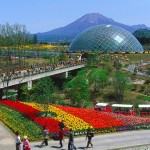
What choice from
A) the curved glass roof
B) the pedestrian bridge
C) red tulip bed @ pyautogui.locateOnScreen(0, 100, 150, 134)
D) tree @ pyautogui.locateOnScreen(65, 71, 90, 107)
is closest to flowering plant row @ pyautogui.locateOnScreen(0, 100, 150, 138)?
red tulip bed @ pyautogui.locateOnScreen(0, 100, 150, 134)

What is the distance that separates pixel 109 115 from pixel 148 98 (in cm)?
2127

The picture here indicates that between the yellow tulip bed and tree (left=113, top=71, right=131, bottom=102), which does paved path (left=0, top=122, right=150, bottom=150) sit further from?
tree (left=113, top=71, right=131, bottom=102)

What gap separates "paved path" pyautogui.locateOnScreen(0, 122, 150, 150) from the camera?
26422 mm

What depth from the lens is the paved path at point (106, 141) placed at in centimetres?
2642

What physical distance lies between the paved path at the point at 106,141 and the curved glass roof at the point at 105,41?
87.0 metres

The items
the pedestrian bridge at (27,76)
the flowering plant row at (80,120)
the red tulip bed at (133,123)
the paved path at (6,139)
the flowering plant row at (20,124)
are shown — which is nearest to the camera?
the paved path at (6,139)

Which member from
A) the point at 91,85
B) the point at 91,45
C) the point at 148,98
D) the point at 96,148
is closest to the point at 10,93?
the point at 91,85

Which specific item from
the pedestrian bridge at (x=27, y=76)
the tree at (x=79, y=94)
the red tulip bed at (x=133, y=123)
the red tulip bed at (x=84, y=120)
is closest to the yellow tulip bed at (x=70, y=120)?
the red tulip bed at (x=84, y=120)

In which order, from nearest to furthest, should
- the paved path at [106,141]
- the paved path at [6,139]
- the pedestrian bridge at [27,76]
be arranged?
the paved path at [6,139]
the paved path at [106,141]
the pedestrian bridge at [27,76]

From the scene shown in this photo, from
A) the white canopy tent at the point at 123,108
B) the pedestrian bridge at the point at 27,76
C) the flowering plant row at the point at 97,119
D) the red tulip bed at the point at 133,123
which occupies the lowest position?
the white canopy tent at the point at 123,108

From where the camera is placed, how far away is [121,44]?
122 m

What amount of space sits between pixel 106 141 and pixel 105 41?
92.7 m

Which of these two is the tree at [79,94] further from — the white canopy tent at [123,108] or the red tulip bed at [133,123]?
the red tulip bed at [133,123]

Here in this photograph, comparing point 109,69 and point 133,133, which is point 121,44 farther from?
point 133,133
